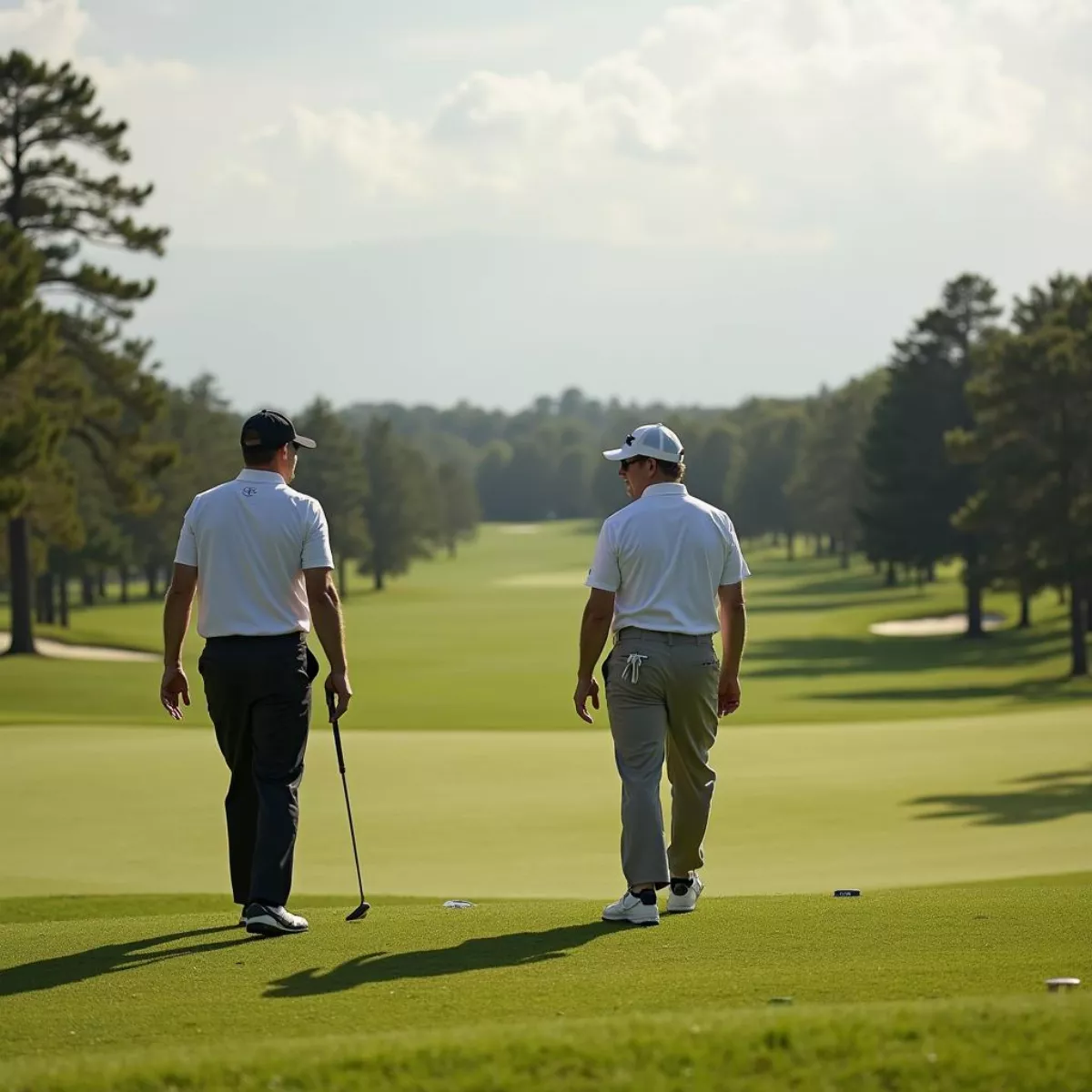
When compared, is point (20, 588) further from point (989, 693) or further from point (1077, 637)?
point (1077, 637)

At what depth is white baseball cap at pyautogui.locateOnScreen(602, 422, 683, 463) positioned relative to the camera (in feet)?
30.5

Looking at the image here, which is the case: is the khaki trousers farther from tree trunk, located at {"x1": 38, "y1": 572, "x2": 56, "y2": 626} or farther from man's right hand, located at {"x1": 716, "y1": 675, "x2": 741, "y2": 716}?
tree trunk, located at {"x1": 38, "y1": 572, "x2": 56, "y2": 626}

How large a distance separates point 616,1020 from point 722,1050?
56 centimetres

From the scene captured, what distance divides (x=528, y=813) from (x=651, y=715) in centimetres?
1016

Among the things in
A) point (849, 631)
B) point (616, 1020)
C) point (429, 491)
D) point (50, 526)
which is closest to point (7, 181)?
point (50, 526)

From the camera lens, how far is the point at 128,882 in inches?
587

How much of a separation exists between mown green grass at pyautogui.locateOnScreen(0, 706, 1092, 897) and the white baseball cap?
18.6 feet

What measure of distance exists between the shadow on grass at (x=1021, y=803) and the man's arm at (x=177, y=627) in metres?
11.5

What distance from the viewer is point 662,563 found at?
30.0ft

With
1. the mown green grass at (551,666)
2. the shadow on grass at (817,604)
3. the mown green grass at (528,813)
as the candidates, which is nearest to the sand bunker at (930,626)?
the mown green grass at (551,666)

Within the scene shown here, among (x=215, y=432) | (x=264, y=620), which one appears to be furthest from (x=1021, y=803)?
(x=215, y=432)

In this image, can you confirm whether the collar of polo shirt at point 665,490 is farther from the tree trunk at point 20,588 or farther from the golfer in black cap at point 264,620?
the tree trunk at point 20,588

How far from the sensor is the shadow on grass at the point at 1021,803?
19.3 metres

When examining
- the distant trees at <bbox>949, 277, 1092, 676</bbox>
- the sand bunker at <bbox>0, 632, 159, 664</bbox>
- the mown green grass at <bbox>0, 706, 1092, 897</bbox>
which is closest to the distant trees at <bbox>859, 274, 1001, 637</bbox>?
the distant trees at <bbox>949, 277, 1092, 676</bbox>
